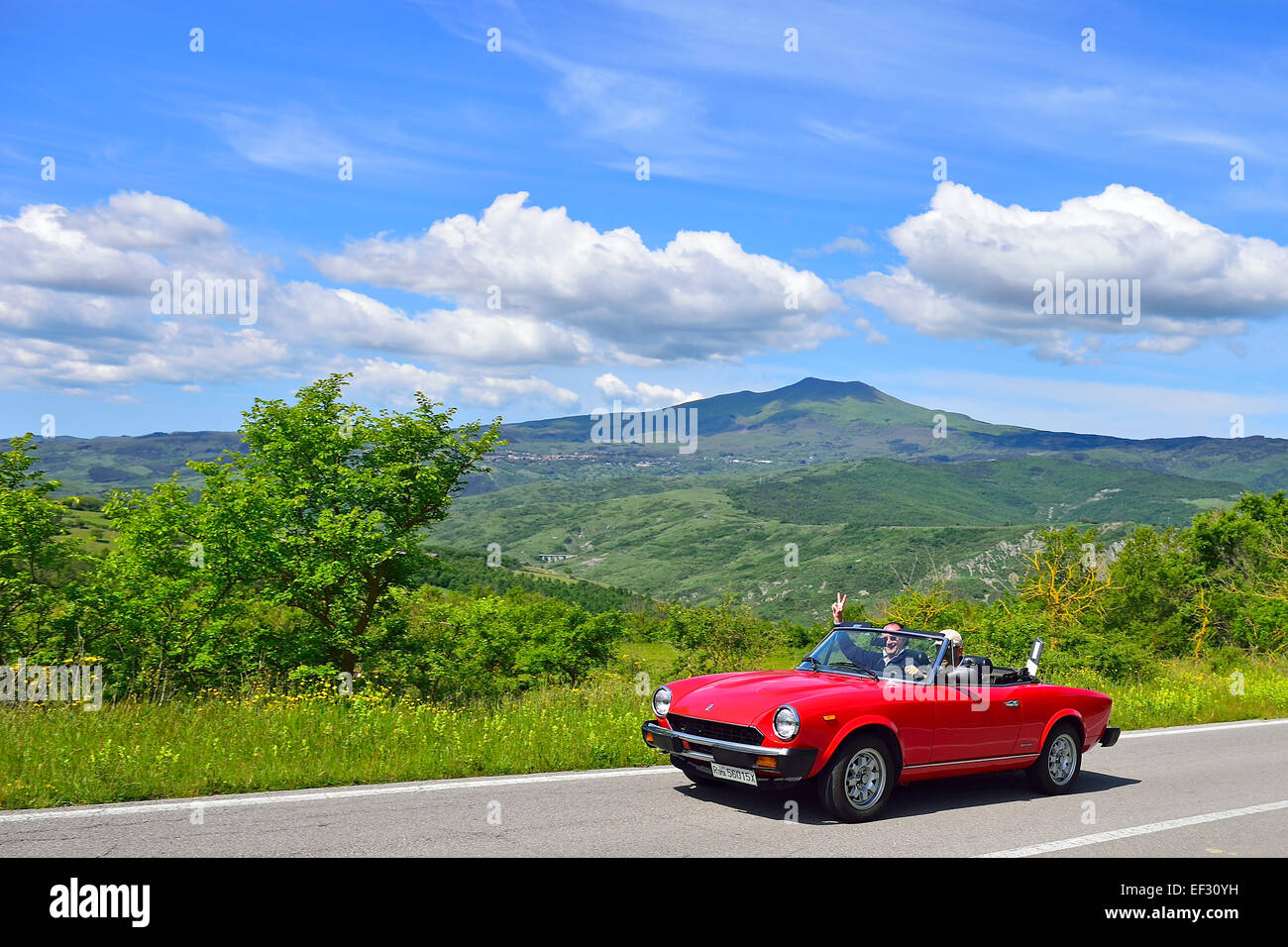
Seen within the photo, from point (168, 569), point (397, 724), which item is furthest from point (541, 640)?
point (397, 724)

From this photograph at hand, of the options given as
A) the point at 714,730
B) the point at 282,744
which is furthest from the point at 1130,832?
the point at 282,744

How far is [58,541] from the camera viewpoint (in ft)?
62.5

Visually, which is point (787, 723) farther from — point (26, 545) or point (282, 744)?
point (26, 545)

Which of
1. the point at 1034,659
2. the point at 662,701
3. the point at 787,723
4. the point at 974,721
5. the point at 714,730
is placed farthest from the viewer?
the point at 1034,659

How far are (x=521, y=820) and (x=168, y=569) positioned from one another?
16.2 m

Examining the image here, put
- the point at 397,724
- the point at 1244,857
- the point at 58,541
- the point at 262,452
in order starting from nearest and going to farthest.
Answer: the point at 1244,857, the point at 397,724, the point at 58,541, the point at 262,452

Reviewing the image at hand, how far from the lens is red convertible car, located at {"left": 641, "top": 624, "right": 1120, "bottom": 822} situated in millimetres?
7086

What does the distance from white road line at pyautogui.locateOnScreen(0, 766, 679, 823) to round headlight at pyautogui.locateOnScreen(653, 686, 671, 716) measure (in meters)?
0.79

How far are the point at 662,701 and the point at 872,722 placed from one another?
187 centimetres

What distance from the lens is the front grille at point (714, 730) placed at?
280 inches

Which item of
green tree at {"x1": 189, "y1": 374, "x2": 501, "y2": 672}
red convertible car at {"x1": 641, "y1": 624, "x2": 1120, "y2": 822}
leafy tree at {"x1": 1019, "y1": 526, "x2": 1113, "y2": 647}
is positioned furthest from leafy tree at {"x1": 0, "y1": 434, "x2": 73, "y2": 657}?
leafy tree at {"x1": 1019, "y1": 526, "x2": 1113, "y2": 647}

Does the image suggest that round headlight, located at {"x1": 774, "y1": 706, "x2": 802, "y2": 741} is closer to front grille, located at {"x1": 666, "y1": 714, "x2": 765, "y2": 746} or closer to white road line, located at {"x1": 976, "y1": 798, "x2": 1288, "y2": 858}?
front grille, located at {"x1": 666, "y1": 714, "x2": 765, "y2": 746}

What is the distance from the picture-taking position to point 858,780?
7297mm
